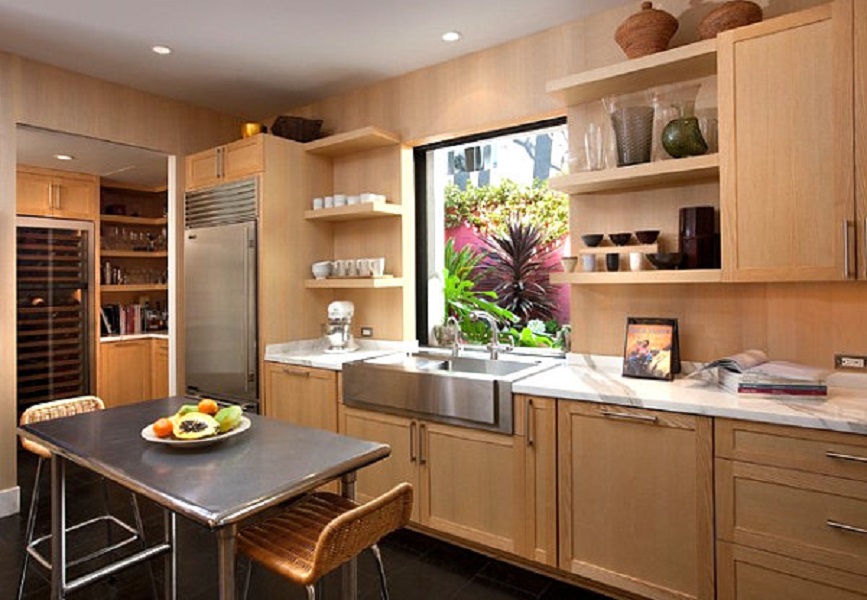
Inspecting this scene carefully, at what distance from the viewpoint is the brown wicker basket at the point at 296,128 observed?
3.68 metres

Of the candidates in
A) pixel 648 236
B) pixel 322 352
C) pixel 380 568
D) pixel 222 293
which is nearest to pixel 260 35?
pixel 222 293

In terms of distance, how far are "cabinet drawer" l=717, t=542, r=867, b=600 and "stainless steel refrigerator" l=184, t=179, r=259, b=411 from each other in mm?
2719

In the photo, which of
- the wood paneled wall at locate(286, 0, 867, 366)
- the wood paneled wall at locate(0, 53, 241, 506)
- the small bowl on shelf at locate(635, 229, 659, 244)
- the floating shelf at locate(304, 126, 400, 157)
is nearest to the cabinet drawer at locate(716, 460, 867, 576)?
the wood paneled wall at locate(286, 0, 867, 366)

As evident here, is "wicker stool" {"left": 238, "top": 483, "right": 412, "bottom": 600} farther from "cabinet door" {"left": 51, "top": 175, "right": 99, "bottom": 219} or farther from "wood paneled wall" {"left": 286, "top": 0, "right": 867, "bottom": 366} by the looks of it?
"cabinet door" {"left": 51, "top": 175, "right": 99, "bottom": 219}

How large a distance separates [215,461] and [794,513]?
186cm

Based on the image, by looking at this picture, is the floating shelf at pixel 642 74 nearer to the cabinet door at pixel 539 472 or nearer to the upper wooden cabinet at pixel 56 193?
the cabinet door at pixel 539 472

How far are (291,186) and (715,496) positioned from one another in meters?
2.98

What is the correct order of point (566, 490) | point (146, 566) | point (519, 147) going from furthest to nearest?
point (519, 147) → point (146, 566) → point (566, 490)

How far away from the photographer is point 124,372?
199 inches

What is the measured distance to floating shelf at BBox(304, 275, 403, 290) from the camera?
337cm

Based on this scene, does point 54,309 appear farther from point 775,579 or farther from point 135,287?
point 775,579

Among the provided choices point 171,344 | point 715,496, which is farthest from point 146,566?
point 715,496

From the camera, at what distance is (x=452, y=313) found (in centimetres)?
368

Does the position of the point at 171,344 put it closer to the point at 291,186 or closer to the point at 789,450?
the point at 291,186
